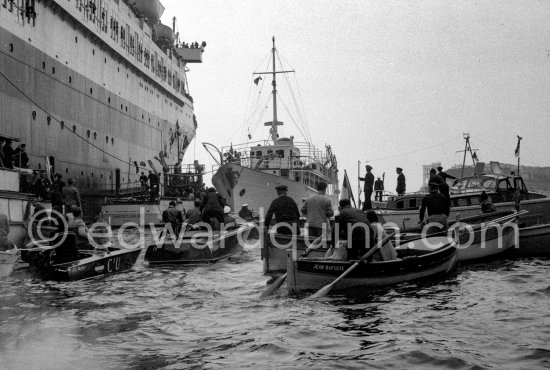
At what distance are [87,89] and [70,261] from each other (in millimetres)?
20746

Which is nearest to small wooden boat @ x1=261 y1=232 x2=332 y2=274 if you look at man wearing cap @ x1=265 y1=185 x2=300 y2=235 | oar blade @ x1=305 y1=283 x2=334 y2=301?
man wearing cap @ x1=265 y1=185 x2=300 y2=235

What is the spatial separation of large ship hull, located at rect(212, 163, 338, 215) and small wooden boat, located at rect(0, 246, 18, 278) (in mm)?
24334

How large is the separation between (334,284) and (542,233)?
27.2 ft

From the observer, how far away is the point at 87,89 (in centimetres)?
3175

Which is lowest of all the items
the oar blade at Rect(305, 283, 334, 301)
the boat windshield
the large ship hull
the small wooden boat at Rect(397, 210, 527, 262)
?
the oar blade at Rect(305, 283, 334, 301)

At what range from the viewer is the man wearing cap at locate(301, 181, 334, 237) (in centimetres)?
1345

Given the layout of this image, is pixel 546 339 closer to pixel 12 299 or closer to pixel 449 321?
pixel 449 321

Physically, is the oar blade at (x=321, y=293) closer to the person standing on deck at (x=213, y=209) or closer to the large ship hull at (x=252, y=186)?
the person standing on deck at (x=213, y=209)

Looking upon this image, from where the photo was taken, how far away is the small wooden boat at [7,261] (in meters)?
12.4

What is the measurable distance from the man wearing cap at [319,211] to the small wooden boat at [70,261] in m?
4.33

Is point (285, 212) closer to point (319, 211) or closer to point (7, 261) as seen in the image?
point (319, 211)

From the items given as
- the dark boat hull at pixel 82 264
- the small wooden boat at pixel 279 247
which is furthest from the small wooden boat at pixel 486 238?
the dark boat hull at pixel 82 264

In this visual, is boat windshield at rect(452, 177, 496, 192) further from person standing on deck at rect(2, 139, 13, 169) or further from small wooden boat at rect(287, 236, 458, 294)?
person standing on deck at rect(2, 139, 13, 169)

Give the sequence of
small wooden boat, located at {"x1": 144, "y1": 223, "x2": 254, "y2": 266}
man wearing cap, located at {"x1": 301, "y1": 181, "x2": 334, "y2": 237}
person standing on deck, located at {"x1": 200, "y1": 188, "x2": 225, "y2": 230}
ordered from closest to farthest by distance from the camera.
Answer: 1. man wearing cap, located at {"x1": 301, "y1": 181, "x2": 334, "y2": 237}
2. small wooden boat, located at {"x1": 144, "y1": 223, "x2": 254, "y2": 266}
3. person standing on deck, located at {"x1": 200, "y1": 188, "x2": 225, "y2": 230}
